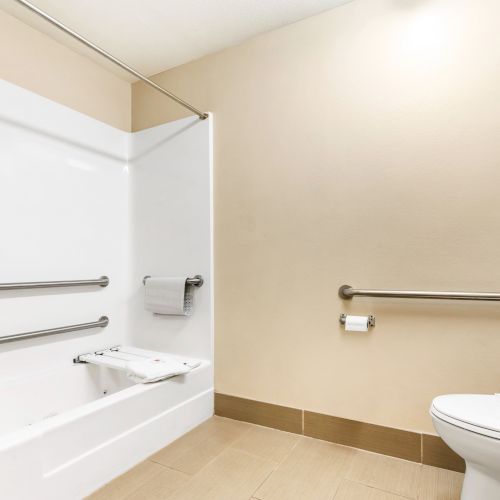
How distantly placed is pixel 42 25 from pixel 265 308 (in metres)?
1.91

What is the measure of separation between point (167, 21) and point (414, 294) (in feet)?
5.90

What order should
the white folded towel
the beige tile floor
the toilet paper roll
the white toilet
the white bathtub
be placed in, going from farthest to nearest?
the white folded towel, the toilet paper roll, the beige tile floor, the white bathtub, the white toilet

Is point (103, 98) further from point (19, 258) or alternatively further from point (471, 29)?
point (471, 29)

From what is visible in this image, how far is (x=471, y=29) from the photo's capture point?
147 cm

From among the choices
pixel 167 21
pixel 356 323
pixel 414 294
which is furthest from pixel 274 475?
pixel 167 21

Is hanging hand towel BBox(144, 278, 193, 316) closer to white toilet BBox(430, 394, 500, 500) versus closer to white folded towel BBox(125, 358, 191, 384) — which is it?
white folded towel BBox(125, 358, 191, 384)

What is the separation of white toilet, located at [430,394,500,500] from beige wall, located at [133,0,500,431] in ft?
1.20

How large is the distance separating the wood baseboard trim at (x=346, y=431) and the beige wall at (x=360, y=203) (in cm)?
4

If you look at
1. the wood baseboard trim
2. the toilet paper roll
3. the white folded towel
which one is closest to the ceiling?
the toilet paper roll

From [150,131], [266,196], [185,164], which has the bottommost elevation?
[266,196]

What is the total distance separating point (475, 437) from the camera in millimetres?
1049

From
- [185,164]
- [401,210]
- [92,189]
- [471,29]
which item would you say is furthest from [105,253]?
[471,29]

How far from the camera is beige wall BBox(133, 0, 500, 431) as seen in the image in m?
1.46

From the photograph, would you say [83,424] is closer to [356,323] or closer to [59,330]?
[59,330]
